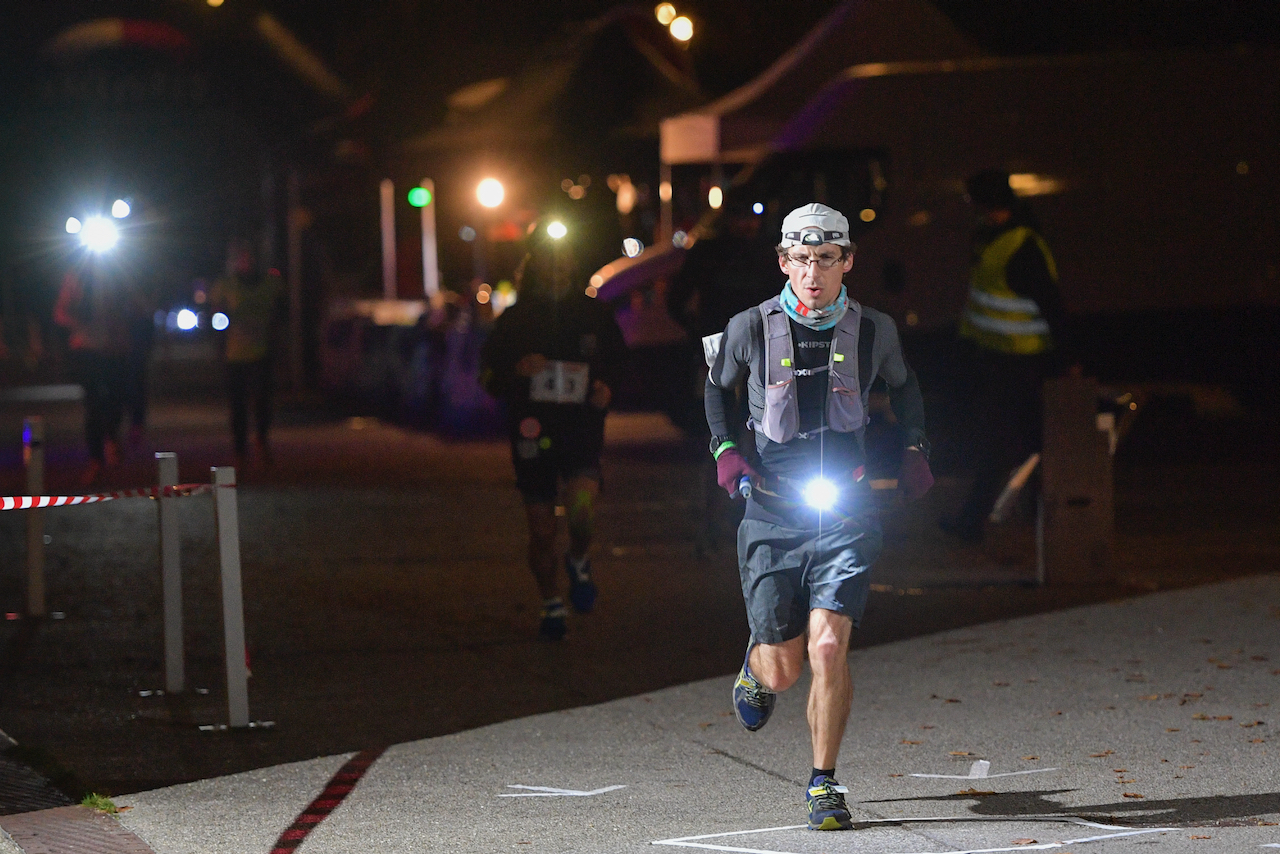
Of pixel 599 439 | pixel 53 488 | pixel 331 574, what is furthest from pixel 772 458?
pixel 53 488

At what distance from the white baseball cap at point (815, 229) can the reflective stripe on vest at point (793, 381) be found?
0.21 m

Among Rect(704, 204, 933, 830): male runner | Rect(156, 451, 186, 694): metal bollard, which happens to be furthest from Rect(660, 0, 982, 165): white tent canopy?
Rect(704, 204, 933, 830): male runner

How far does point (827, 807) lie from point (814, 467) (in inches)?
38.1

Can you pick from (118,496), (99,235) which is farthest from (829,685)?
(99,235)

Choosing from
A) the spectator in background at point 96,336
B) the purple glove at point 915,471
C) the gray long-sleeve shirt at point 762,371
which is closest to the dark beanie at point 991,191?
the gray long-sleeve shirt at point 762,371

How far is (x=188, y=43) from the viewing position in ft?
141

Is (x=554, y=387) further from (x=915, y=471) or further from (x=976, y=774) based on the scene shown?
(x=915, y=471)

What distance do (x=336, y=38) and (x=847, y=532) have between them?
41205mm

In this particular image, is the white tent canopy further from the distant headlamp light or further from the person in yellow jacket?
the distant headlamp light

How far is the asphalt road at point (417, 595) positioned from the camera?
7.76 metres

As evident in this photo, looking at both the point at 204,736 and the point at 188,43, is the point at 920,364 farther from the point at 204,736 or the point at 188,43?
the point at 188,43

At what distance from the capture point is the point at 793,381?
583 centimetres

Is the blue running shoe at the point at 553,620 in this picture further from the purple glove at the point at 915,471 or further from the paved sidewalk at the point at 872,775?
the purple glove at the point at 915,471

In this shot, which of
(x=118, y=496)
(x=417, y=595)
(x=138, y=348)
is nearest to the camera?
(x=118, y=496)
